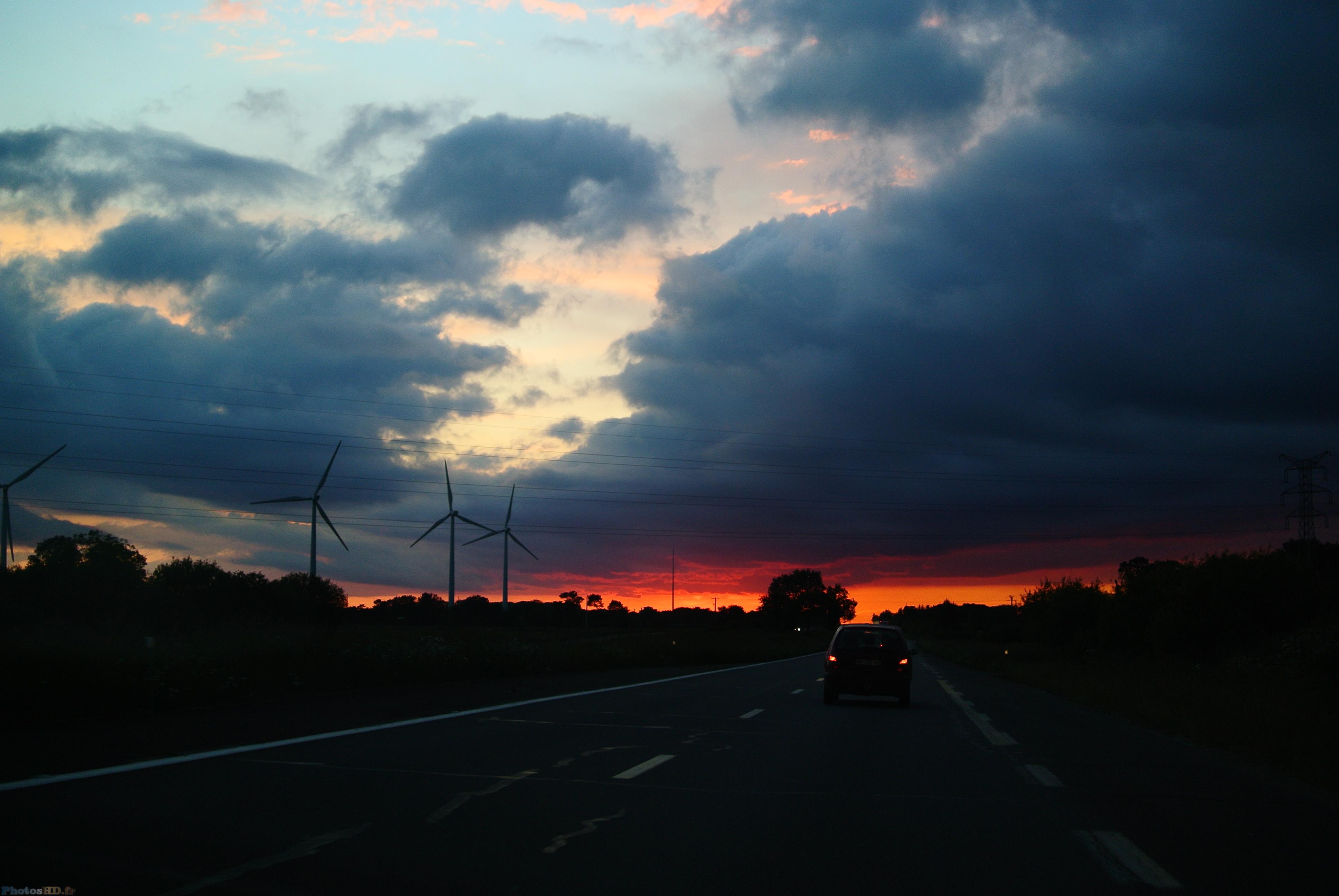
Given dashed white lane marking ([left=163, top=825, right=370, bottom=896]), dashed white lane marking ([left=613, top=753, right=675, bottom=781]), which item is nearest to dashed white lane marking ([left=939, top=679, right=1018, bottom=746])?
dashed white lane marking ([left=613, top=753, right=675, bottom=781])

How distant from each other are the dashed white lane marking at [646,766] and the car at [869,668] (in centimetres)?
1022

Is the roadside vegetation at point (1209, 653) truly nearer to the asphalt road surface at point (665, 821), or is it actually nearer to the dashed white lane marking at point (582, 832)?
the asphalt road surface at point (665, 821)

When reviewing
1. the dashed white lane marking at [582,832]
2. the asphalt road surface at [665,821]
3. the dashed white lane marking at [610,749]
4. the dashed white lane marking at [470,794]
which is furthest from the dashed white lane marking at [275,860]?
the dashed white lane marking at [610,749]

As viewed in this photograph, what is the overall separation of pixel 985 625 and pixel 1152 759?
186097 mm

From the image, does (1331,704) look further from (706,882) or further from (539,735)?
(706,882)

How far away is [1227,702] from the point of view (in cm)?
2122

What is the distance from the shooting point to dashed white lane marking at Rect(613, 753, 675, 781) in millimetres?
10164

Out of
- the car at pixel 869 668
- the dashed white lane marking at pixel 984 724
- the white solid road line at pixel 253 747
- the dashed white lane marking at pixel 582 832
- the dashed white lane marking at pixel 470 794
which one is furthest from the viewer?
the car at pixel 869 668

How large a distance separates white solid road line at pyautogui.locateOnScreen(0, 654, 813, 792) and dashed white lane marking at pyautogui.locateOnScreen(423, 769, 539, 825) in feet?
11.2

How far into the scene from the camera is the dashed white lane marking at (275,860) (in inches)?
219

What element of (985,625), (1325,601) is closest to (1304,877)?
(1325,601)

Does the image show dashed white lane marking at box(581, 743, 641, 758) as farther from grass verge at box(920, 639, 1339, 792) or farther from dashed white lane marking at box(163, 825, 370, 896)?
grass verge at box(920, 639, 1339, 792)

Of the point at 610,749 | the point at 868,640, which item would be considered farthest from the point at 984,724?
the point at 610,749

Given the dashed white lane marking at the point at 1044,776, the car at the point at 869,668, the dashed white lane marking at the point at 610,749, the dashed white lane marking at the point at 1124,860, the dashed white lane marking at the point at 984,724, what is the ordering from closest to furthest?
1. the dashed white lane marking at the point at 1124,860
2. the dashed white lane marking at the point at 1044,776
3. the dashed white lane marking at the point at 610,749
4. the dashed white lane marking at the point at 984,724
5. the car at the point at 869,668
